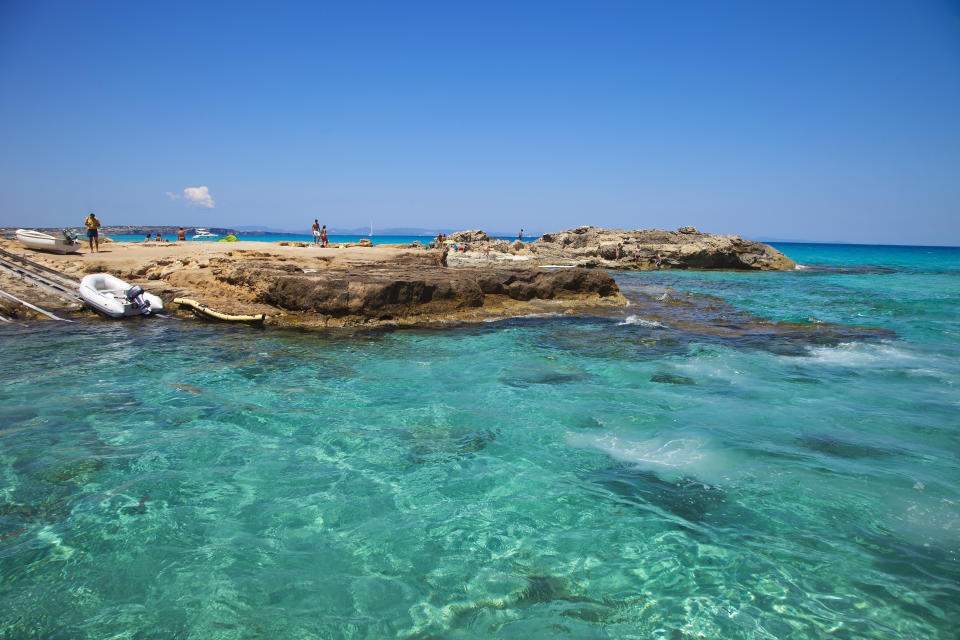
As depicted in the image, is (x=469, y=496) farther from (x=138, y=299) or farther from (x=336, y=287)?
(x=138, y=299)

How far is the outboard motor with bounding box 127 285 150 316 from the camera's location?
11.3 m

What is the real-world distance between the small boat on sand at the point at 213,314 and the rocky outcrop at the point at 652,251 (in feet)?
75.3

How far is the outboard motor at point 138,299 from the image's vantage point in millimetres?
11258

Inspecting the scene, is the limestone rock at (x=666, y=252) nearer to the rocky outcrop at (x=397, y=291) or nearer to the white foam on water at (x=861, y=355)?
the rocky outcrop at (x=397, y=291)

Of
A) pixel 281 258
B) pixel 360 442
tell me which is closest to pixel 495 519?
pixel 360 442

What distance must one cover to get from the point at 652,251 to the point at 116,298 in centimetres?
3277

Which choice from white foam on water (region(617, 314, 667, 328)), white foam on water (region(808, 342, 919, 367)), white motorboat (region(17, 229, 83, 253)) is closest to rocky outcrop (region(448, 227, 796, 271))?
white foam on water (region(617, 314, 667, 328))

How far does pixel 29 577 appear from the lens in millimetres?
3189

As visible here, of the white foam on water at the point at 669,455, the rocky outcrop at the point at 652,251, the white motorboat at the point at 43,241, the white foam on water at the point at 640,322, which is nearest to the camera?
the white foam on water at the point at 669,455

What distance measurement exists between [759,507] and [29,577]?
5.46 meters

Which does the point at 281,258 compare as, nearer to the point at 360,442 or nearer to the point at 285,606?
the point at 360,442

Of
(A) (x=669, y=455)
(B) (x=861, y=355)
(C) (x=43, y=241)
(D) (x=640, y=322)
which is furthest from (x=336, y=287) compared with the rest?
(C) (x=43, y=241)

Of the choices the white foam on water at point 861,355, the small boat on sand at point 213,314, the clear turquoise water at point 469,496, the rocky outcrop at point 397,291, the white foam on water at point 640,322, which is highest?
the rocky outcrop at point 397,291

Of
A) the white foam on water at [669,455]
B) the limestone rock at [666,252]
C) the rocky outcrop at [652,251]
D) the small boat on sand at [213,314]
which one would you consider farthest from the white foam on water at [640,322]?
the limestone rock at [666,252]
